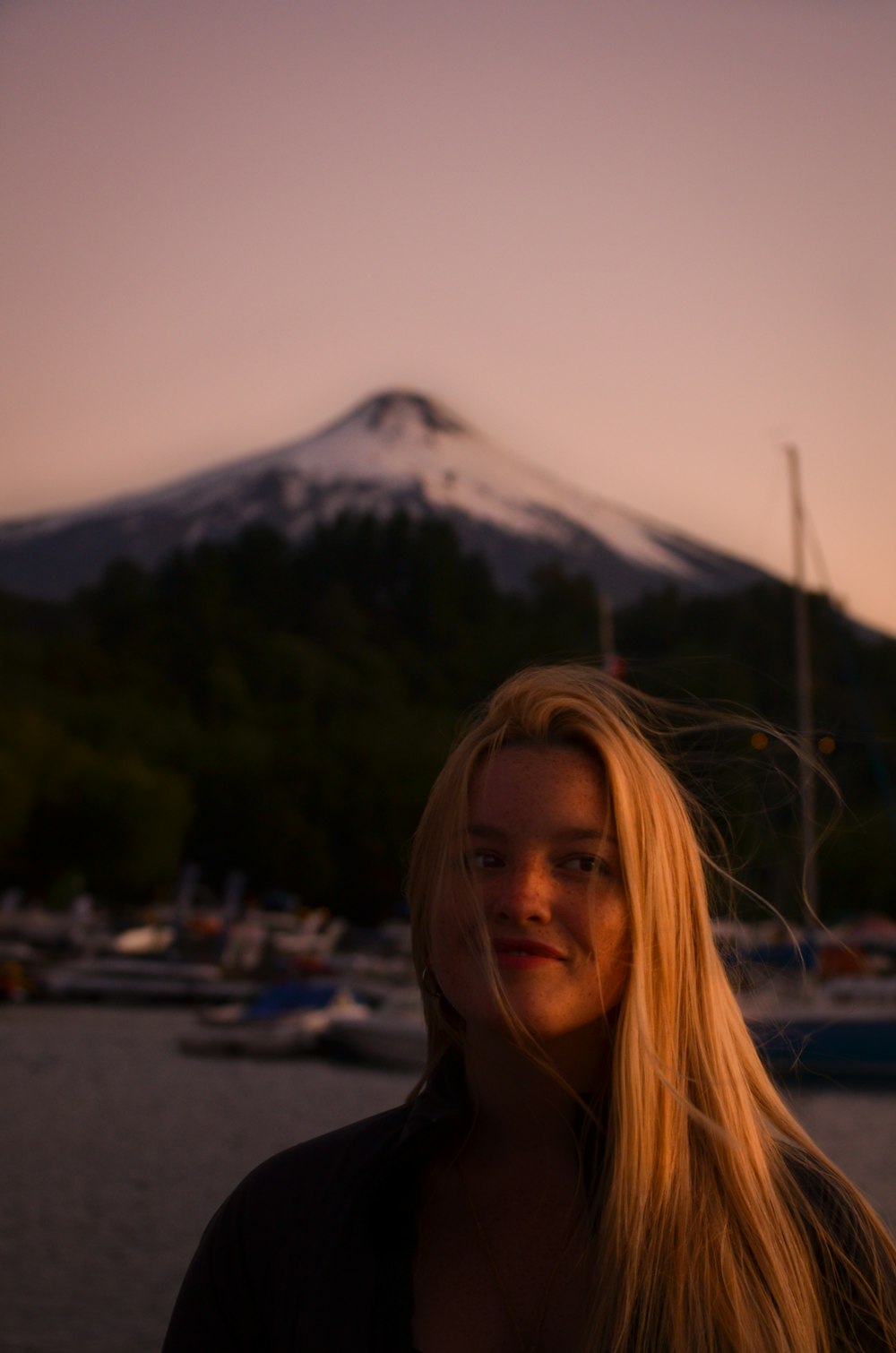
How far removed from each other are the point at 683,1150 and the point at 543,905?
309 mm

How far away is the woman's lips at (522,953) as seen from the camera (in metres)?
1.97

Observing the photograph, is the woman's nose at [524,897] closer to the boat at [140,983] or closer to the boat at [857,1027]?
the boat at [857,1027]

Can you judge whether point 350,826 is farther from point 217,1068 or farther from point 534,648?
point 217,1068

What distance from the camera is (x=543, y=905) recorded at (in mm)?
1969

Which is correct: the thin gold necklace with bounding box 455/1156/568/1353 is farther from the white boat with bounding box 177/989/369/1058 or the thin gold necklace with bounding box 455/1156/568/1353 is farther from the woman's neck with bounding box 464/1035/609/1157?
the white boat with bounding box 177/989/369/1058

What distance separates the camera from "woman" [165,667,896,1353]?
1.87 metres

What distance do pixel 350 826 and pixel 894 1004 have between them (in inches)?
2259

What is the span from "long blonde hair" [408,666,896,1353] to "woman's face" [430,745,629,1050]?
0.03 m

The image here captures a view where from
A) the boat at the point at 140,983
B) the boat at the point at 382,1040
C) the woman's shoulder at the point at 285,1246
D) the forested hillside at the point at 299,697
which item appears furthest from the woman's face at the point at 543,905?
the boat at the point at 140,983

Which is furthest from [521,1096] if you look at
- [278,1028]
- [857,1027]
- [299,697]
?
[299,697]

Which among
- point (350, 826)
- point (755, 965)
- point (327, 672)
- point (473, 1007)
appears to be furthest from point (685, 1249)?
point (327, 672)

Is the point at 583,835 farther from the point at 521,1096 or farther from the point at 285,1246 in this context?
the point at 285,1246

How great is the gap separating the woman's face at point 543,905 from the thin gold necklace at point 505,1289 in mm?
200

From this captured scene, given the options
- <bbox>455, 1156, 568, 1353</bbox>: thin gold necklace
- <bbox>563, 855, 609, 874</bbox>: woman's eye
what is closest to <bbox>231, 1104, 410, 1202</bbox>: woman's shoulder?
<bbox>455, 1156, 568, 1353</bbox>: thin gold necklace
